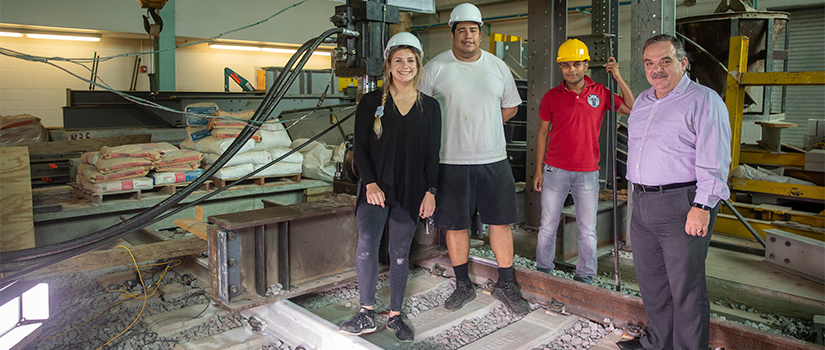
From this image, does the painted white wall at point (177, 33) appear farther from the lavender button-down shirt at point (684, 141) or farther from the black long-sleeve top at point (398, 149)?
Result: the black long-sleeve top at point (398, 149)

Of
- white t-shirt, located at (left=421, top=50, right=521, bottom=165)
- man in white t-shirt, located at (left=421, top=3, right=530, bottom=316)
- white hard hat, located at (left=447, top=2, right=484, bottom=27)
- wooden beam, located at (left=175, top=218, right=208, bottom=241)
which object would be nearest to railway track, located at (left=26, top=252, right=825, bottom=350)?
man in white t-shirt, located at (left=421, top=3, right=530, bottom=316)

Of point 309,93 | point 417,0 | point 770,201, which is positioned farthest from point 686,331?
point 309,93

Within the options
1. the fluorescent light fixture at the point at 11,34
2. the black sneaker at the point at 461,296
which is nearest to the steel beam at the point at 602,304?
the black sneaker at the point at 461,296

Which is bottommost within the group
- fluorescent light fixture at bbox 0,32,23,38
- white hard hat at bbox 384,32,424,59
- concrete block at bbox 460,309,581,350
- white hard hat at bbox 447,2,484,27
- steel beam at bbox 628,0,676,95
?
concrete block at bbox 460,309,581,350

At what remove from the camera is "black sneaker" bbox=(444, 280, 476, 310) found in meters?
3.76

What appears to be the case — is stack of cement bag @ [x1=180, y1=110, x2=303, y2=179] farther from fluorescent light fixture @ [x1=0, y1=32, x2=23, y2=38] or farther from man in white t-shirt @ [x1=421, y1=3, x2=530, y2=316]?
fluorescent light fixture @ [x1=0, y1=32, x2=23, y2=38]

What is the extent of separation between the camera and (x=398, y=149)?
3.18 meters

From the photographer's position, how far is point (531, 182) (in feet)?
19.4

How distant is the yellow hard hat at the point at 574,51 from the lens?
3.92 m

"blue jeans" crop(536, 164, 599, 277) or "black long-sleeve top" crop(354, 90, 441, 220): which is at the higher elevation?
"black long-sleeve top" crop(354, 90, 441, 220)

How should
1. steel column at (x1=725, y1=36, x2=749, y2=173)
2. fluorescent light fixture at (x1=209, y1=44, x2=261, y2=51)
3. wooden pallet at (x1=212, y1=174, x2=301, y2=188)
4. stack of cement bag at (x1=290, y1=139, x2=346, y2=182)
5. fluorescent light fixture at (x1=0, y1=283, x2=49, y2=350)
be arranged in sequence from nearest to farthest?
fluorescent light fixture at (x1=0, y1=283, x2=49, y2=350)
wooden pallet at (x1=212, y1=174, x2=301, y2=188)
steel column at (x1=725, y1=36, x2=749, y2=173)
stack of cement bag at (x1=290, y1=139, x2=346, y2=182)
fluorescent light fixture at (x1=209, y1=44, x2=261, y2=51)

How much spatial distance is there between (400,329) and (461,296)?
665 millimetres

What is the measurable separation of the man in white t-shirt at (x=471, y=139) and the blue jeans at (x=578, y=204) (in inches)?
23.4

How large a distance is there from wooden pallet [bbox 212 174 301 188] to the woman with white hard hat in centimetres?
355
